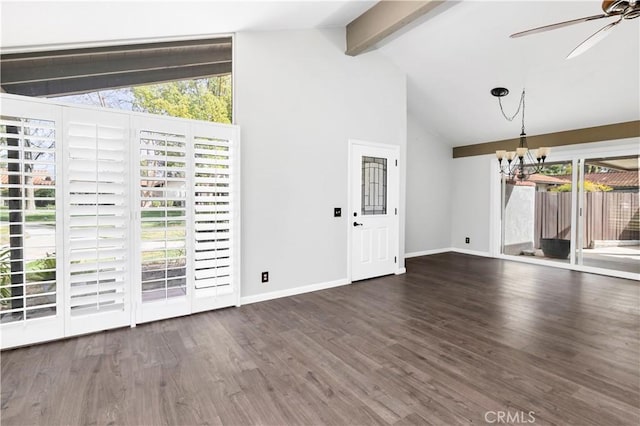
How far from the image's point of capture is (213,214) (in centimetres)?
339

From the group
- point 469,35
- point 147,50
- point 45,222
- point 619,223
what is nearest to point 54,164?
point 45,222

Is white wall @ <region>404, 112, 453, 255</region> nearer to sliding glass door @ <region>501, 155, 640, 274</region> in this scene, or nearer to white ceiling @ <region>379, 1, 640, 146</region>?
white ceiling @ <region>379, 1, 640, 146</region>

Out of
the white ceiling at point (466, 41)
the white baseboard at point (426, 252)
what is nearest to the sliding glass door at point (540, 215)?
the white ceiling at point (466, 41)

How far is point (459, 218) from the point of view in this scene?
7.32 m

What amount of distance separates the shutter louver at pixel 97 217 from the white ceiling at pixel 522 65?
3.89 m

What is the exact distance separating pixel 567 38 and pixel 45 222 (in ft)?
18.9

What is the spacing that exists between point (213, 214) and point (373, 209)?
2.43 metres

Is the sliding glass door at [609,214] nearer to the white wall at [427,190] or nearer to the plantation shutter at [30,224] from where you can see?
the white wall at [427,190]

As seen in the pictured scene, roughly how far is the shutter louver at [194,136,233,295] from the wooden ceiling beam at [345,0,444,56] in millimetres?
2228

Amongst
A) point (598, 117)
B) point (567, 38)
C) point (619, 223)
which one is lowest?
point (619, 223)

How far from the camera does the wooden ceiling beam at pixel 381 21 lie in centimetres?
328

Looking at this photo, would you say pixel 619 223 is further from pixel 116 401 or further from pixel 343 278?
pixel 116 401

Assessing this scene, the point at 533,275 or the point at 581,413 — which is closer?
the point at 581,413

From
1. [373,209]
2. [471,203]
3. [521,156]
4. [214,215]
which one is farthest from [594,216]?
[214,215]
